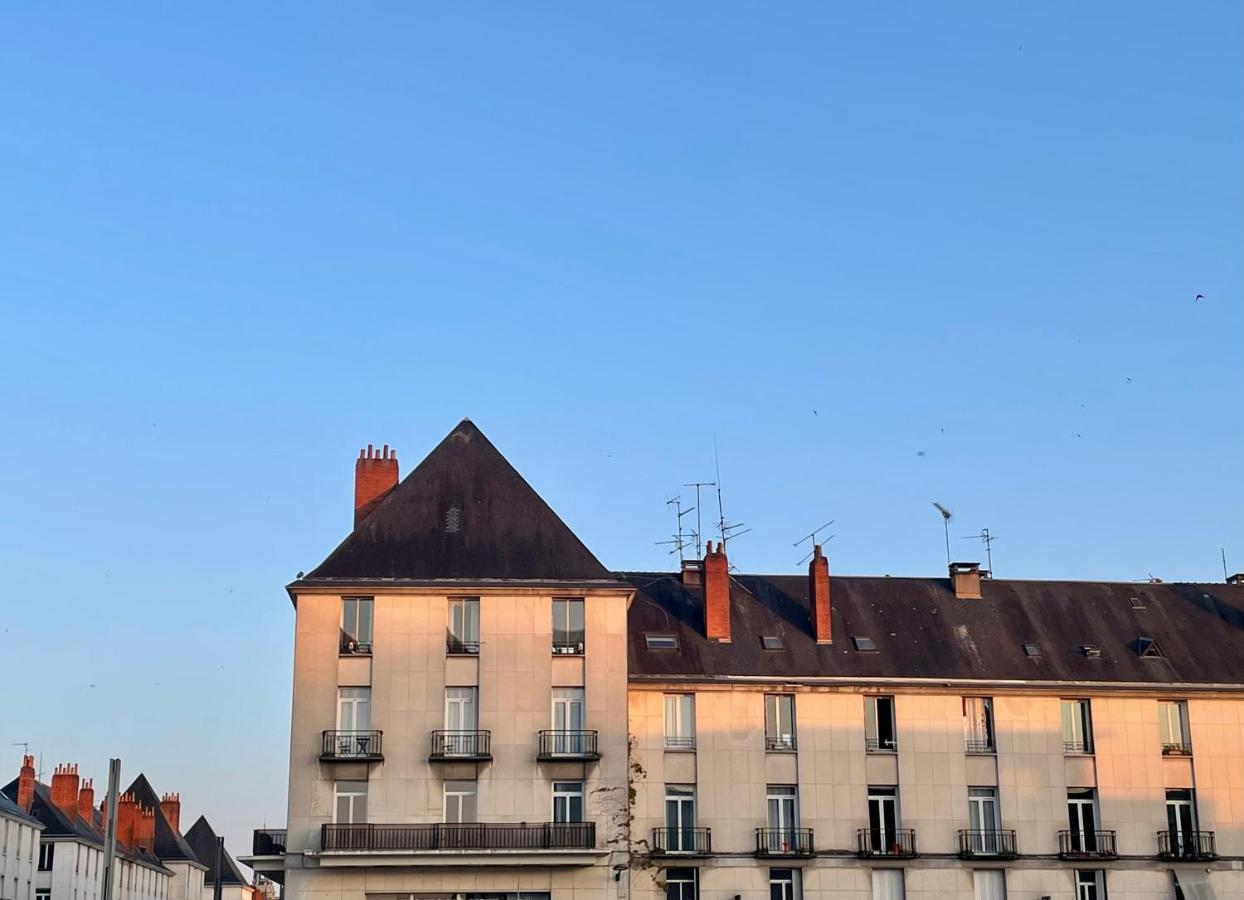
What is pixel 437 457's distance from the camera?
157 feet

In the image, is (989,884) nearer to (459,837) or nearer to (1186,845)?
(1186,845)

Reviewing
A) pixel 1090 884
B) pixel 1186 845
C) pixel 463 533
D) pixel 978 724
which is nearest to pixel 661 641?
pixel 463 533

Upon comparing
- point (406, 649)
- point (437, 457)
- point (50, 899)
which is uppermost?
point (437, 457)

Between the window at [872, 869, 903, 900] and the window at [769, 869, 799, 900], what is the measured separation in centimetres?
232

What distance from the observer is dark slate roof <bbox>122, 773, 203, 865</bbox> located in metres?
105

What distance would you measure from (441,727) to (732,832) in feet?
29.6

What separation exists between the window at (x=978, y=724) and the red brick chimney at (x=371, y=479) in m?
19.2

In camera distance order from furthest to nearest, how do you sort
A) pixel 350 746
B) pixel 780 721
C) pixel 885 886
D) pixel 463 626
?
pixel 780 721
pixel 885 886
pixel 463 626
pixel 350 746

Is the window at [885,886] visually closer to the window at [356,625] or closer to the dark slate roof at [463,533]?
the dark slate roof at [463,533]

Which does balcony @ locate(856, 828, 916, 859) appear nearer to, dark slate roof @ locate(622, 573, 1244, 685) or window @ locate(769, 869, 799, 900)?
window @ locate(769, 869, 799, 900)

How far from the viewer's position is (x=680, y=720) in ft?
150

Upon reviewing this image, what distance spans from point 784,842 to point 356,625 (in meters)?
13.9

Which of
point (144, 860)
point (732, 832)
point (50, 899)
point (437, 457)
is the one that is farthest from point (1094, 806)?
point (144, 860)

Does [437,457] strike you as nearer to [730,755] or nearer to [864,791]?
[730,755]
